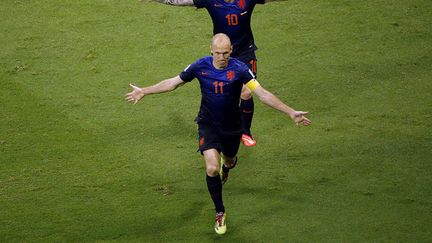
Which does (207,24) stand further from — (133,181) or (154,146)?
(133,181)

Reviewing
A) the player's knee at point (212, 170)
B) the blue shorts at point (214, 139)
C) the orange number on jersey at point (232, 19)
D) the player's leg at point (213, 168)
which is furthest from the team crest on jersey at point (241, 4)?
the player's knee at point (212, 170)

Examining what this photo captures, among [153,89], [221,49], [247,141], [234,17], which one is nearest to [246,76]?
[221,49]

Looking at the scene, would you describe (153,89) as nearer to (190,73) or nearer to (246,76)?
(190,73)

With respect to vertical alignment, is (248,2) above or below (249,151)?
above

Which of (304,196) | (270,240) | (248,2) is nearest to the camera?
(270,240)

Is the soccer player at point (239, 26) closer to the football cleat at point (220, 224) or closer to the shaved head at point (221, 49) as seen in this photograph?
the shaved head at point (221, 49)

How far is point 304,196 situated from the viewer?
11484mm

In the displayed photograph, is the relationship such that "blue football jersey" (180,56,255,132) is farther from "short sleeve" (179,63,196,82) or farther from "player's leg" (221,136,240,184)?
"player's leg" (221,136,240,184)

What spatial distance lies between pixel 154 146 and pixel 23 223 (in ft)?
8.86

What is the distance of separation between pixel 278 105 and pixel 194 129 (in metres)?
3.34

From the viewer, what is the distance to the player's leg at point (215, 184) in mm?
10633

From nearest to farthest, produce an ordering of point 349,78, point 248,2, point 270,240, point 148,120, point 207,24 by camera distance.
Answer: point 270,240 → point 248,2 → point 148,120 → point 349,78 → point 207,24

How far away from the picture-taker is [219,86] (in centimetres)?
1073

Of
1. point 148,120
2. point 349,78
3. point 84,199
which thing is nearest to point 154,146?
point 148,120
